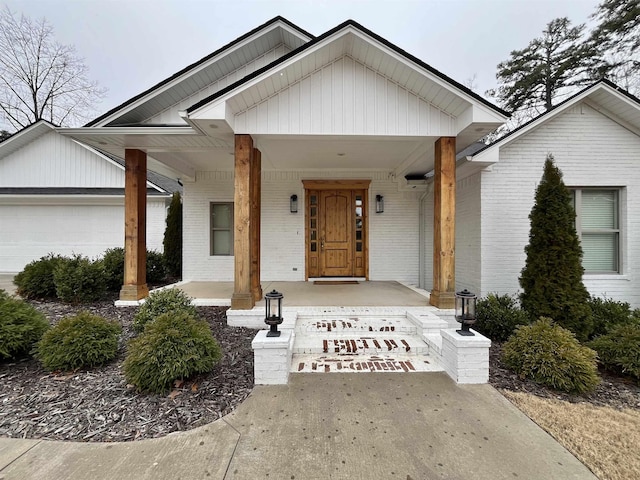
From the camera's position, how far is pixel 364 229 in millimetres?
7520

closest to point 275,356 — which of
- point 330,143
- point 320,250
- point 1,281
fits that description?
point 330,143

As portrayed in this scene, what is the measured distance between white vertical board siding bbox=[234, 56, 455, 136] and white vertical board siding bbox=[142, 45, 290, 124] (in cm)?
221

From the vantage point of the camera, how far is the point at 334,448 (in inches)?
82.0

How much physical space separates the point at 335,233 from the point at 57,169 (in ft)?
32.9

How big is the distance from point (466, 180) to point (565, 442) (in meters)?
5.07

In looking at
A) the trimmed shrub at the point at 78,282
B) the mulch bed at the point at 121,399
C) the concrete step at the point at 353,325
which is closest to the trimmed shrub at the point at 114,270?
the trimmed shrub at the point at 78,282

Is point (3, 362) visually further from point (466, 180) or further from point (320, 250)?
point (466, 180)

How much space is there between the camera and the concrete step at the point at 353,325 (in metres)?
4.09

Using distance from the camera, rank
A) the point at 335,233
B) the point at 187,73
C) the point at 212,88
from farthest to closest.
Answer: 1. the point at 335,233
2. the point at 212,88
3. the point at 187,73

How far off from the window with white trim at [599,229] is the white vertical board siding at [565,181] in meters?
0.13

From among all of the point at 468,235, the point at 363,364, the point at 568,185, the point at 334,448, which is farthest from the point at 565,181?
the point at 334,448

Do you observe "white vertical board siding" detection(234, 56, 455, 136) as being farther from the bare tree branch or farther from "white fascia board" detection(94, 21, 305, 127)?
the bare tree branch

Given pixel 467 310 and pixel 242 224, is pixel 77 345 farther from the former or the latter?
pixel 467 310

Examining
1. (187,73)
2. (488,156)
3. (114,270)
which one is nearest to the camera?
(488,156)
